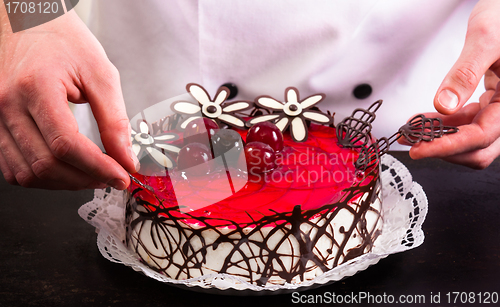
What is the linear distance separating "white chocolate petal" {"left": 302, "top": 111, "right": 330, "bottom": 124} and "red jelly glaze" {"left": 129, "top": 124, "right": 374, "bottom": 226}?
0.61ft

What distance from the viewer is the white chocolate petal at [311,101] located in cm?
160

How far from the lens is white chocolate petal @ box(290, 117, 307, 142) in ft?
4.80

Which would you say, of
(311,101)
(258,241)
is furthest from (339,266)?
(311,101)

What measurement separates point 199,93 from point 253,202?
659 mm

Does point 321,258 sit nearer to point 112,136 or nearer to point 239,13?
point 112,136

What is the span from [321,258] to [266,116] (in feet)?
2.01

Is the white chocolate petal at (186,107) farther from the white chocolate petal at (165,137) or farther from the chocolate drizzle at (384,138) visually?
the chocolate drizzle at (384,138)

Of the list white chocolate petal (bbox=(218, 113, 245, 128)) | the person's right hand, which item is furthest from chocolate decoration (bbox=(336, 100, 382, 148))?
the person's right hand

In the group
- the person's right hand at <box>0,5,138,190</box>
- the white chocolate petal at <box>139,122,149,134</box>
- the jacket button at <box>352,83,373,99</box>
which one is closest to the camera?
the person's right hand at <box>0,5,138,190</box>

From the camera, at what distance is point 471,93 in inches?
47.3

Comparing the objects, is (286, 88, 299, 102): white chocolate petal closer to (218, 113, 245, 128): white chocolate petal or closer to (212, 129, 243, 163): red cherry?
(218, 113, 245, 128): white chocolate petal

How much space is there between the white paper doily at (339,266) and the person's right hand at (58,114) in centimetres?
25

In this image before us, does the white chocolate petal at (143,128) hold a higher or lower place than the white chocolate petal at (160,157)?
higher

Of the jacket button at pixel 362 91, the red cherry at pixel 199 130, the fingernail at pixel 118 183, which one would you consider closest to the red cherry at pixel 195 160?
the red cherry at pixel 199 130
